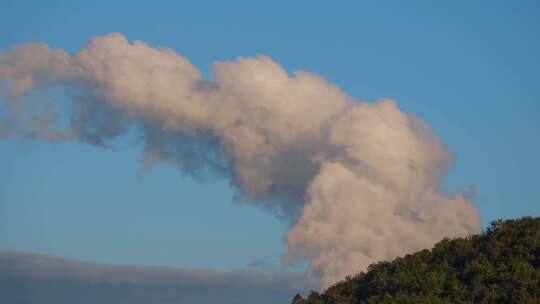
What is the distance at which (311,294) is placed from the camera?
479 feet

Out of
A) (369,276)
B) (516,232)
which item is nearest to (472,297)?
(516,232)

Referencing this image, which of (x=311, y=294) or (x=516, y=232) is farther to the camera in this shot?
(x=311, y=294)

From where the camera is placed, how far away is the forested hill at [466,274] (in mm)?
103312

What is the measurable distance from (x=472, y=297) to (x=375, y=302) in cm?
1300

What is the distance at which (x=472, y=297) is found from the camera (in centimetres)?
10425

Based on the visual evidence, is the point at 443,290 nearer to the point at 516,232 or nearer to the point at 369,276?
the point at 516,232

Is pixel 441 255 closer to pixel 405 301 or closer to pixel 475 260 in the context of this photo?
pixel 475 260

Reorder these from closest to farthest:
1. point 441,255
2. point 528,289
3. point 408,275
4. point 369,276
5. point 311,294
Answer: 1. point 528,289
2. point 408,275
3. point 441,255
4. point 369,276
5. point 311,294

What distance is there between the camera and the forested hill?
103 meters

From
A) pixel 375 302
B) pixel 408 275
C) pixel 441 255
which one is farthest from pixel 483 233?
pixel 375 302

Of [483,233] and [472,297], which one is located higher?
[483,233]

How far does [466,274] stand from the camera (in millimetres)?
112688

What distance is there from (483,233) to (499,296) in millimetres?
26368

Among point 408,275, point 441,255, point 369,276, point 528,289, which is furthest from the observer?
point 369,276
